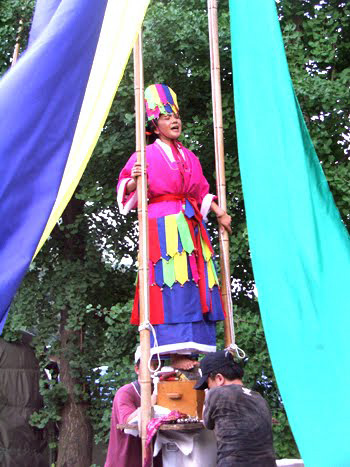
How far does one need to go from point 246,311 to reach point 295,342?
2706 mm

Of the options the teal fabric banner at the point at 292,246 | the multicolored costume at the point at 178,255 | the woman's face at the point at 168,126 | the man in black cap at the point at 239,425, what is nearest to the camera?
the man in black cap at the point at 239,425

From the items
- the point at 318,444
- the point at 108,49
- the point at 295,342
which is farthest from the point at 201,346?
the point at 108,49

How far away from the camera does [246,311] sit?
6.32 m

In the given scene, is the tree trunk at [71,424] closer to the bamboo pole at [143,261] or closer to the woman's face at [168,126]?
the woman's face at [168,126]

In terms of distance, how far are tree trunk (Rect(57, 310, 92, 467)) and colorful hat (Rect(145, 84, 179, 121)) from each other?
9.98ft

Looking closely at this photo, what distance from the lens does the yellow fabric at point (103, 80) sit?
4.23 m

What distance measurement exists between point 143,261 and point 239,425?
39.7 inches

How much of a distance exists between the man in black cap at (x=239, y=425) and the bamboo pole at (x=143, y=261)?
398 millimetres

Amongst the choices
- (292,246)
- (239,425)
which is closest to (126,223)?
(292,246)

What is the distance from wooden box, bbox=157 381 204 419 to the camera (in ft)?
13.0

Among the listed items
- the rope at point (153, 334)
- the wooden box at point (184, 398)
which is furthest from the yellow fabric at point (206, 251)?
the wooden box at point (184, 398)

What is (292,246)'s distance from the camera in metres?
3.86

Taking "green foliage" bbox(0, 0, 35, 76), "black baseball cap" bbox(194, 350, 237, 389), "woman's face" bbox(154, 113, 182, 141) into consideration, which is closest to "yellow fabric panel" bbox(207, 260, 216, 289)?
"black baseball cap" bbox(194, 350, 237, 389)

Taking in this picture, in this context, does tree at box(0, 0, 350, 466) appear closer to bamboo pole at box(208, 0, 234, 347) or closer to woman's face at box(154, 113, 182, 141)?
bamboo pole at box(208, 0, 234, 347)
